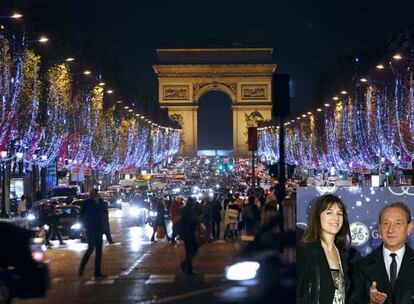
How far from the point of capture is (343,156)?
82250 mm

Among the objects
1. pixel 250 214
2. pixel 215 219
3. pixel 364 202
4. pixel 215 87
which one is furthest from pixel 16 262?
pixel 215 87

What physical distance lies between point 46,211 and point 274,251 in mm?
23135

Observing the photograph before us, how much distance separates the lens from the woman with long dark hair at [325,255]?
6805mm

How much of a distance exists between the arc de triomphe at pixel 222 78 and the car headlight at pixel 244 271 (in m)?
134

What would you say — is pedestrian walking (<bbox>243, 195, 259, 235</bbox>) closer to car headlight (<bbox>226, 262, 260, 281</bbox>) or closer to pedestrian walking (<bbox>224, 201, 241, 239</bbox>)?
pedestrian walking (<bbox>224, 201, 241, 239</bbox>)

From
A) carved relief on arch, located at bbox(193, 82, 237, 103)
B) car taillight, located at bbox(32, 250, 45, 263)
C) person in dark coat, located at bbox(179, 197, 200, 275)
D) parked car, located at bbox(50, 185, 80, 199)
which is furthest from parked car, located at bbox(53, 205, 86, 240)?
carved relief on arch, located at bbox(193, 82, 237, 103)

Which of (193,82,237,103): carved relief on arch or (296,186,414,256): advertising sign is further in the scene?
(193,82,237,103): carved relief on arch

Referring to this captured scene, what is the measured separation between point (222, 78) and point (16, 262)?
136 meters

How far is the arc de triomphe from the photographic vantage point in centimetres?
14650

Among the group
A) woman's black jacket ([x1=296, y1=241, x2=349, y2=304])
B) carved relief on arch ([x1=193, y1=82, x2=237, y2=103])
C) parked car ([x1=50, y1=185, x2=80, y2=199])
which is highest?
carved relief on arch ([x1=193, y1=82, x2=237, y2=103])

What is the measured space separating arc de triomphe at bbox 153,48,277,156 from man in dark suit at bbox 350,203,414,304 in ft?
456

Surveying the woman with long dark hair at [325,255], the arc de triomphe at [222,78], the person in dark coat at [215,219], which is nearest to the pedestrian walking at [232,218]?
the person in dark coat at [215,219]

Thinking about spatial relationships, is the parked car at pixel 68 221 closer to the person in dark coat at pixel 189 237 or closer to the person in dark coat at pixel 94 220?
the person in dark coat at pixel 189 237

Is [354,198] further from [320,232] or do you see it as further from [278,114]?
[278,114]
